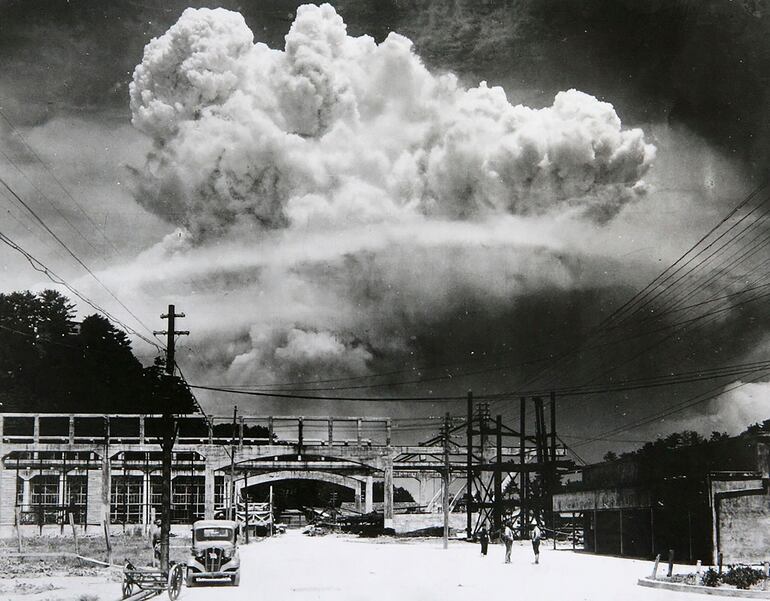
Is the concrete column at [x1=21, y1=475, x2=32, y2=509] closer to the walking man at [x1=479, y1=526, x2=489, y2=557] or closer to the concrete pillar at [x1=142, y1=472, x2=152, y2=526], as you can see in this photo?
the concrete pillar at [x1=142, y1=472, x2=152, y2=526]

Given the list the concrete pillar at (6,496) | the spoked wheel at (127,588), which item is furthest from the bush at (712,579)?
the concrete pillar at (6,496)

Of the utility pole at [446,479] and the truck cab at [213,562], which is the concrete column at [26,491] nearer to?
the utility pole at [446,479]

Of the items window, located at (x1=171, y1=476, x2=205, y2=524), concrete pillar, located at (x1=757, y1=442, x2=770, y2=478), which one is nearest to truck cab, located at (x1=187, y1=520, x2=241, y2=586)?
concrete pillar, located at (x1=757, y1=442, x2=770, y2=478)

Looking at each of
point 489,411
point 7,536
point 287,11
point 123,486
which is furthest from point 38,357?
point 287,11

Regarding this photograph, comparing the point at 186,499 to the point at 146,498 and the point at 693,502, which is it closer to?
the point at 146,498

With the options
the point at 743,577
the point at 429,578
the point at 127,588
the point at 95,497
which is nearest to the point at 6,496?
the point at 95,497

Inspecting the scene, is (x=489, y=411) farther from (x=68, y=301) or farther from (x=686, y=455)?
(x=68, y=301)
